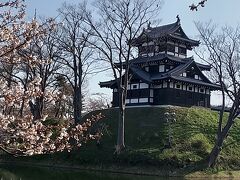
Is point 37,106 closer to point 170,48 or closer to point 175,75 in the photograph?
point 175,75

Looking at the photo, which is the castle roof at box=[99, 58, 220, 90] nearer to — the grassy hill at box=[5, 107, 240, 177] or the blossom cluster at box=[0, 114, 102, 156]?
the grassy hill at box=[5, 107, 240, 177]

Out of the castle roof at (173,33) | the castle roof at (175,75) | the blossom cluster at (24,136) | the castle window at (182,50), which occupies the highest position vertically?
the castle roof at (173,33)

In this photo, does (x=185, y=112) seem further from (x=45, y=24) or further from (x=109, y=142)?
(x=45, y=24)

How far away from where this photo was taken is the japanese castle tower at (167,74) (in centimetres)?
4916

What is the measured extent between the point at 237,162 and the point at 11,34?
32815 millimetres

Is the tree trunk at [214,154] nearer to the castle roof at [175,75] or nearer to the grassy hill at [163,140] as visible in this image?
the grassy hill at [163,140]

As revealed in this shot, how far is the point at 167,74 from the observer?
47.3 metres

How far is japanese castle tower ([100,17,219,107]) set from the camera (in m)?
49.2

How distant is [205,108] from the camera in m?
51.0

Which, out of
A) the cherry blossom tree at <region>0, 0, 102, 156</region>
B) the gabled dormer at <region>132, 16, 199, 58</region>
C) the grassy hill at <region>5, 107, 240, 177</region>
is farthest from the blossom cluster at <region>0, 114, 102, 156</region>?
the gabled dormer at <region>132, 16, 199, 58</region>

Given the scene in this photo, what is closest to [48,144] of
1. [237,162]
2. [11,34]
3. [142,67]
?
[11,34]

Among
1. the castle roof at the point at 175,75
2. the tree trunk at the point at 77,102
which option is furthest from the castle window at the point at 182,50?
the tree trunk at the point at 77,102

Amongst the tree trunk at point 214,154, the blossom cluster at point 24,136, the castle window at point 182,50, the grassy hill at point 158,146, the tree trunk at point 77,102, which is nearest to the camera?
the blossom cluster at point 24,136

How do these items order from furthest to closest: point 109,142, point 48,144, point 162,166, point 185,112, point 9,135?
point 185,112 → point 109,142 → point 162,166 → point 48,144 → point 9,135
